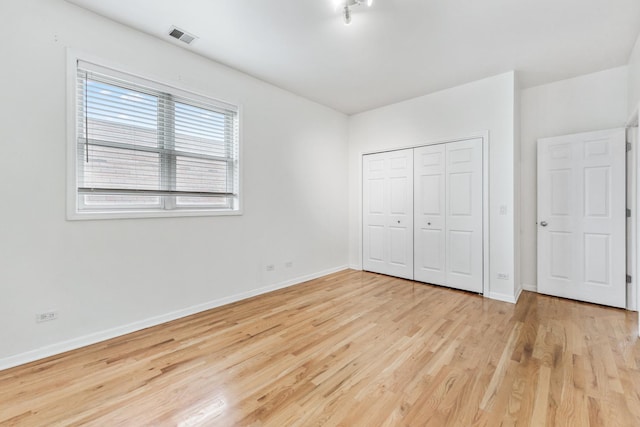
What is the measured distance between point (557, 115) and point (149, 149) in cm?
500

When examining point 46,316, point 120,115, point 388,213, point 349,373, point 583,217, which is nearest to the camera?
point 349,373

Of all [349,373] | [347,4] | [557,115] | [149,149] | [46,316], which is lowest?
[349,373]

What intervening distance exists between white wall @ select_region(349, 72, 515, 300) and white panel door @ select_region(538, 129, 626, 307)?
26.0 inches

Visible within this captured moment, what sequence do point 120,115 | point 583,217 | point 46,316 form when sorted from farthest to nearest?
point 583,217 → point 120,115 → point 46,316

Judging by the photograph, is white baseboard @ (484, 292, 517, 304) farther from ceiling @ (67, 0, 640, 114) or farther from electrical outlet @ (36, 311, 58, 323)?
electrical outlet @ (36, 311, 58, 323)

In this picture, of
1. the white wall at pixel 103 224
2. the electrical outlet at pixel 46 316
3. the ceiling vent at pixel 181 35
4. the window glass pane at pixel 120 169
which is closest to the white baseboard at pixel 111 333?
the white wall at pixel 103 224

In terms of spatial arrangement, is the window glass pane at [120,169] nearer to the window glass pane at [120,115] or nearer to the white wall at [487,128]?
the window glass pane at [120,115]

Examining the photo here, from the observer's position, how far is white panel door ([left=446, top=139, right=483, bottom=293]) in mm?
3824

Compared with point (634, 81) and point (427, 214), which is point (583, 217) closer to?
point (634, 81)

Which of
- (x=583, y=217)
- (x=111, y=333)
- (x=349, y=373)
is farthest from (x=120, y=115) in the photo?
(x=583, y=217)

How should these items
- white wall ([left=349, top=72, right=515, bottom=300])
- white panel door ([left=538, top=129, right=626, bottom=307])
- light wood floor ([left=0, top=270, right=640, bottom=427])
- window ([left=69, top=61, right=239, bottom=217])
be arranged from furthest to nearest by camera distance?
white wall ([left=349, top=72, right=515, bottom=300]) → white panel door ([left=538, top=129, right=626, bottom=307]) → window ([left=69, top=61, right=239, bottom=217]) → light wood floor ([left=0, top=270, right=640, bottom=427])

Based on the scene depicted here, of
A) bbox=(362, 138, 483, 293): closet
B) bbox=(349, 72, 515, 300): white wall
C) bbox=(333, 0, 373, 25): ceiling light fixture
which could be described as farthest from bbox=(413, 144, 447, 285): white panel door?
bbox=(333, 0, 373, 25): ceiling light fixture

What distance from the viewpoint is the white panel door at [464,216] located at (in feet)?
12.5

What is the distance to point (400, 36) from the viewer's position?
110 inches
